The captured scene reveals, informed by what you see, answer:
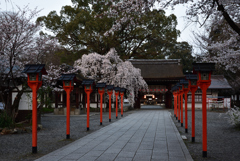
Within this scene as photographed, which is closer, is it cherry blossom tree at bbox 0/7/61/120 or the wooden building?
cherry blossom tree at bbox 0/7/61/120

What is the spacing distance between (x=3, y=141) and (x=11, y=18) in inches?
239

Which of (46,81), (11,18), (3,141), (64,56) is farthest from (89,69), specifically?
(3,141)

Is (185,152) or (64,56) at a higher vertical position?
(64,56)

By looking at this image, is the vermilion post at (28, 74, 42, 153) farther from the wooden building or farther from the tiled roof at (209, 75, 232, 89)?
the tiled roof at (209, 75, 232, 89)

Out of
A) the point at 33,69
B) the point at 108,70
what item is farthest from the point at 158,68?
the point at 33,69

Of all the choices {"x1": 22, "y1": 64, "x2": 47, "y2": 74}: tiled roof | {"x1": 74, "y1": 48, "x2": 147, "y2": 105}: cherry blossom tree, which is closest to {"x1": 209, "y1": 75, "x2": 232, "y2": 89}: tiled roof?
{"x1": 74, "y1": 48, "x2": 147, "y2": 105}: cherry blossom tree

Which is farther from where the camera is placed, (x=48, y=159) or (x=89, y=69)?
(x=89, y=69)

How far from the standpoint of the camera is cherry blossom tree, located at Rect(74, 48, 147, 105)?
2467 cm

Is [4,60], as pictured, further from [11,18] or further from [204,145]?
[204,145]

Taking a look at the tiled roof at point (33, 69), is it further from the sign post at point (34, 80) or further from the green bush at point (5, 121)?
the green bush at point (5, 121)

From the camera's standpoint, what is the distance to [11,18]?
11539 mm

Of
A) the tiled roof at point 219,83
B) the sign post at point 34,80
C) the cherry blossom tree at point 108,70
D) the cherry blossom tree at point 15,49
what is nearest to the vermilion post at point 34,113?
the sign post at point 34,80

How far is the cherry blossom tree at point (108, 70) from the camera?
24.7m

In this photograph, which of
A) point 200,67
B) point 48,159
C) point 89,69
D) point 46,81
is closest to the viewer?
point 48,159
